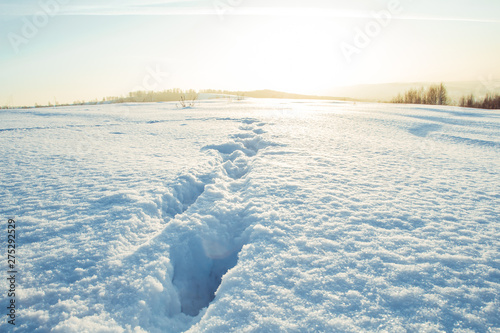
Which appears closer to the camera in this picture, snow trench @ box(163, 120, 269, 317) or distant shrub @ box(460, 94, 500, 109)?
snow trench @ box(163, 120, 269, 317)

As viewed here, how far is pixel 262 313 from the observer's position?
35.6 inches

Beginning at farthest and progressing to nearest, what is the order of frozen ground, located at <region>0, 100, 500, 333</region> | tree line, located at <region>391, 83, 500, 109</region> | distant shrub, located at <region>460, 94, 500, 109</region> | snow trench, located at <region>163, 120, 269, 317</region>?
tree line, located at <region>391, 83, 500, 109</region> < distant shrub, located at <region>460, 94, 500, 109</region> < snow trench, located at <region>163, 120, 269, 317</region> < frozen ground, located at <region>0, 100, 500, 333</region>

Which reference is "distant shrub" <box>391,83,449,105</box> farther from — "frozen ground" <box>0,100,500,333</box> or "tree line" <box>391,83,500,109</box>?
"frozen ground" <box>0,100,500,333</box>

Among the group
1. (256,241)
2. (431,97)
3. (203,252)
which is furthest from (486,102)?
(203,252)

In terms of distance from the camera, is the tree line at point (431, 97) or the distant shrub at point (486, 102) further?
the tree line at point (431, 97)

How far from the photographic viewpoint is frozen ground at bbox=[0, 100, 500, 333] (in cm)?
92

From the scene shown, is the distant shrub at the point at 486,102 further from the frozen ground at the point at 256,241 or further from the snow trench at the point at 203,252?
the snow trench at the point at 203,252

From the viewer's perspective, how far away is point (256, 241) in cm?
132

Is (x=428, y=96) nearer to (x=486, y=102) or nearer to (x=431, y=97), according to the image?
(x=431, y=97)

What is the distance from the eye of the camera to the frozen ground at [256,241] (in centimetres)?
92

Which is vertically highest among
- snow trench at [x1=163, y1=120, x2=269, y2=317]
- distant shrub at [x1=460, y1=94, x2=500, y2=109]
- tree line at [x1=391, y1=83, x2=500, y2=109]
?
tree line at [x1=391, y1=83, x2=500, y2=109]

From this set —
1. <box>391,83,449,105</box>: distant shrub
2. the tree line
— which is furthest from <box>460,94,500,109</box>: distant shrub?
<box>391,83,449,105</box>: distant shrub

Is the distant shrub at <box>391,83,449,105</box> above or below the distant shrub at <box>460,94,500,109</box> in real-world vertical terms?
above

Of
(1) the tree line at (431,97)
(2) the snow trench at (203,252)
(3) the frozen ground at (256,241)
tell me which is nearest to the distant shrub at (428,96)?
(1) the tree line at (431,97)
